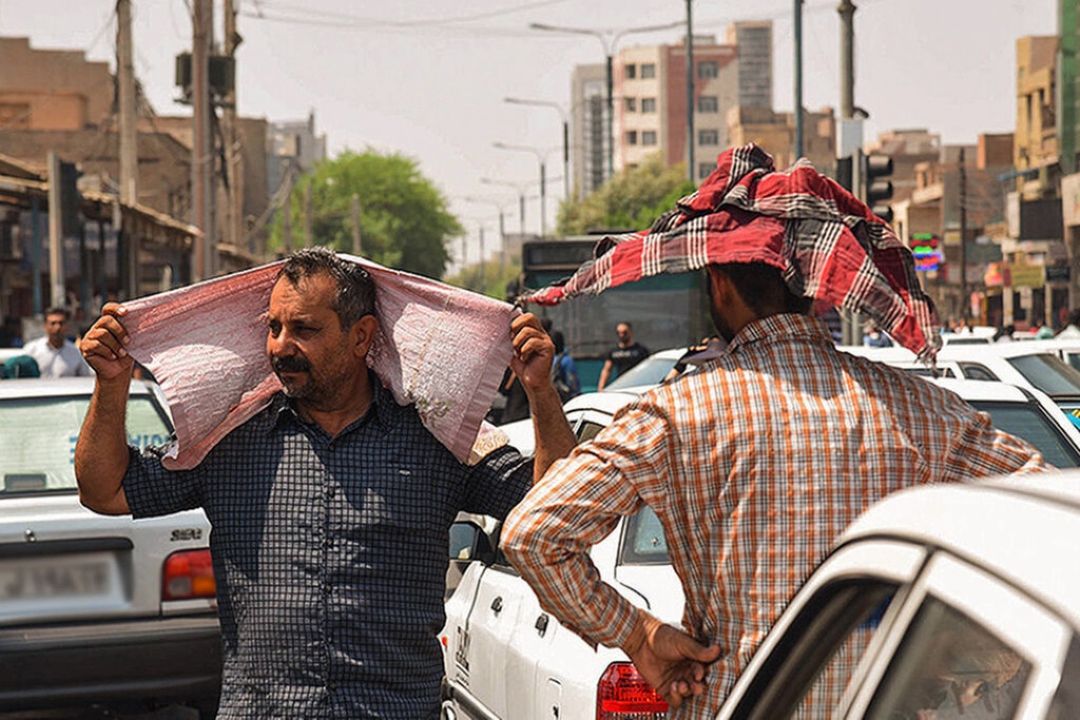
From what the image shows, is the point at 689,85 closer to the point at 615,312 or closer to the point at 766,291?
the point at 615,312

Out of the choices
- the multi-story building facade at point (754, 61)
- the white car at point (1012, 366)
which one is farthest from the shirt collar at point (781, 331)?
A: the multi-story building facade at point (754, 61)

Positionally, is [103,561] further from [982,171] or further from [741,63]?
[741,63]

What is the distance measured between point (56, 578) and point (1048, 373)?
7.43 metres

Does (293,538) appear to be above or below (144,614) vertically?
above

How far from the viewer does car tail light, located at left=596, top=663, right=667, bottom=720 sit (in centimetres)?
475

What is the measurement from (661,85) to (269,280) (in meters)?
164

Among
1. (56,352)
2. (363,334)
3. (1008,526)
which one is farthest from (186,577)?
(56,352)

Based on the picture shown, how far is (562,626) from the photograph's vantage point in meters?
4.30

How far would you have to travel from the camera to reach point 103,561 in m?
7.65

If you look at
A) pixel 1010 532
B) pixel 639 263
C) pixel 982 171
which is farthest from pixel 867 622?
pixel 982 171

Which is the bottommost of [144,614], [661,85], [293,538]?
[144,614]

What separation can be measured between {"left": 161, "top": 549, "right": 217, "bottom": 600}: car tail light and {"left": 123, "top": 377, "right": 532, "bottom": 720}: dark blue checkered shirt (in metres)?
3.79

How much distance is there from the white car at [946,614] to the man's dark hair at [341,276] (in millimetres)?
1533

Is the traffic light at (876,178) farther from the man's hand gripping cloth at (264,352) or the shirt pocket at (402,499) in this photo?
the shirt pocket at (402,499)
